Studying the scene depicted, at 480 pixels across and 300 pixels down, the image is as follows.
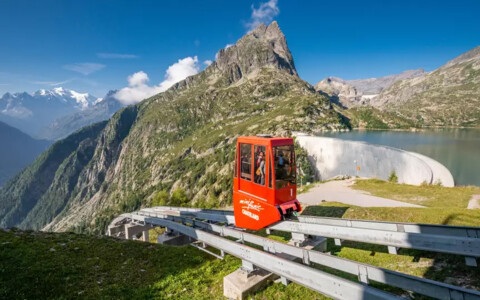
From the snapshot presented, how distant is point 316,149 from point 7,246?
10585 cm

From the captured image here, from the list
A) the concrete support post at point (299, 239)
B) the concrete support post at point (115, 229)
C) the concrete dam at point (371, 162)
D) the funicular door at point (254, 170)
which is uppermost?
the funicular door at point (254, 170)

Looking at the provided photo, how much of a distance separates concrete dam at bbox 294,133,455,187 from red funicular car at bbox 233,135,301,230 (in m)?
46.0

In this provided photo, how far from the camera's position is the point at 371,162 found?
70312 millimetres

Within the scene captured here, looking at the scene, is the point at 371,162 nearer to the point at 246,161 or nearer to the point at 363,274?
the point at 246,161

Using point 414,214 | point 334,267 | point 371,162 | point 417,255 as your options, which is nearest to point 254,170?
point 334,267

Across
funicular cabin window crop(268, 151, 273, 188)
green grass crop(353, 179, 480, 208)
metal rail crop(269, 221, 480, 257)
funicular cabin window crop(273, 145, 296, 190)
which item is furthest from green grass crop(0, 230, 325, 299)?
green grass crop(353, 179, 480, 208)

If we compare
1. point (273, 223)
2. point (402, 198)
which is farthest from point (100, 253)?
point (402, 198)

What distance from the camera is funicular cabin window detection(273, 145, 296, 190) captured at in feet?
43.6

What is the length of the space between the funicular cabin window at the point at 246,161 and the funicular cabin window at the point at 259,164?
527mm

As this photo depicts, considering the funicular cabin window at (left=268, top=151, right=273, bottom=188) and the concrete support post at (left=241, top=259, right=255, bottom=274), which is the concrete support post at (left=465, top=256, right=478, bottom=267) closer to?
the concrete support post at (left=241, top=259, right=255, bottom=274)

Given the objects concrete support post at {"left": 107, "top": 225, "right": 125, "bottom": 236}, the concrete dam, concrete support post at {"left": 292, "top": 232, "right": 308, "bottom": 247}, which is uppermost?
concrete support post at {"left": 292, "top": 232, "right": 308, "bottom": 247}

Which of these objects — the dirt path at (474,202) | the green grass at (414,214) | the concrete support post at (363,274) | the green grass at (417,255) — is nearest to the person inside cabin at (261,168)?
the green grass at (417,255)

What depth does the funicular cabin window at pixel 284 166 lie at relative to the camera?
13289mm

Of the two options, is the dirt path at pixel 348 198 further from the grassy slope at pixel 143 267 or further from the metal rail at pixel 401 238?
the metal rail at pixel 401 238
